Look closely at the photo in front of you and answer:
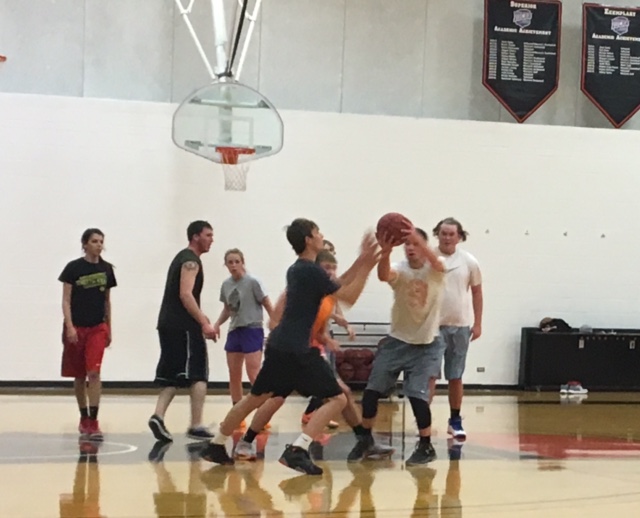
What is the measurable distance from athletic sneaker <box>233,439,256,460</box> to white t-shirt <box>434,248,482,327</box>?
2.39m

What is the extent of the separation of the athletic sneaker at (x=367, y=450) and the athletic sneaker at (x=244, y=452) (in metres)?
0.76

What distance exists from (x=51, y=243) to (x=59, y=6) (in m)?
3.26

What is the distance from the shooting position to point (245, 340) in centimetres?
977

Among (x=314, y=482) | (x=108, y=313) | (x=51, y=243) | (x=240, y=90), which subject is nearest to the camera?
(x=314, y=482)

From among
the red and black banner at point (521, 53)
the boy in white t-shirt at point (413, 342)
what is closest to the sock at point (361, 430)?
the boy in white t-shirt at point (413, 342)

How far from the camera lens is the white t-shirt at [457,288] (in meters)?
9.14

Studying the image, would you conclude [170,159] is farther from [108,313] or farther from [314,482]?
[314,482]

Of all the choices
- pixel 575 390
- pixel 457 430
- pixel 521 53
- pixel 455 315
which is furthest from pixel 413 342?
pixel 521 53

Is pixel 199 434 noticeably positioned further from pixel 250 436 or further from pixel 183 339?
pixel 250 436

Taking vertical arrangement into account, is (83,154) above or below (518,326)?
above

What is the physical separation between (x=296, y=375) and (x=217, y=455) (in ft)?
2.65

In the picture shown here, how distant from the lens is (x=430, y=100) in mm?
15211

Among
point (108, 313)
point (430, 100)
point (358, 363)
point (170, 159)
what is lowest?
point (358, 363)

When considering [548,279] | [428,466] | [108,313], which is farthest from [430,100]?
[428,466]
